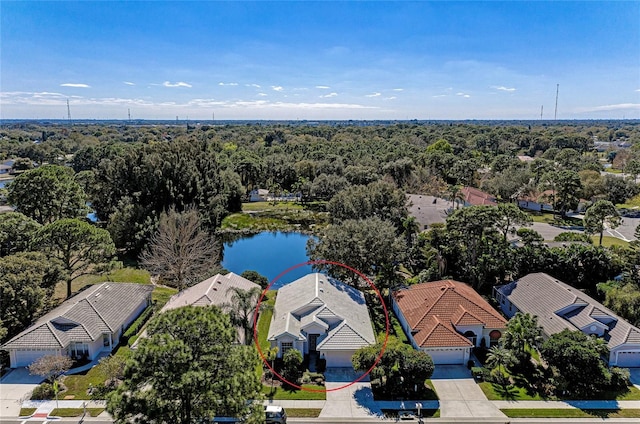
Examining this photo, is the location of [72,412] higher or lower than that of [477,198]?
lower

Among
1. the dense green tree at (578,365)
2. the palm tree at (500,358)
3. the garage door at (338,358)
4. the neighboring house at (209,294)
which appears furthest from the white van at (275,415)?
the dense green tree at (578,365)

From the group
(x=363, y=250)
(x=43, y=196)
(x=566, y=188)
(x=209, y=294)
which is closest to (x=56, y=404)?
(x=209, y=294)

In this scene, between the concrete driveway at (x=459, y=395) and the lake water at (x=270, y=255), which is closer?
the concrete driveway at (x=459, y=395)

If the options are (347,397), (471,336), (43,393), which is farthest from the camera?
(471,336)

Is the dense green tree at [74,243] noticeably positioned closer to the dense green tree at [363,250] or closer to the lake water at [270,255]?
the lake water at [270,255]

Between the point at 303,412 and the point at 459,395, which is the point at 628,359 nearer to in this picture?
the point at 459,395

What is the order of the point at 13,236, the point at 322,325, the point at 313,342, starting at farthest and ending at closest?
the point at 13,236, the point at 313,342, the point at 322,325
